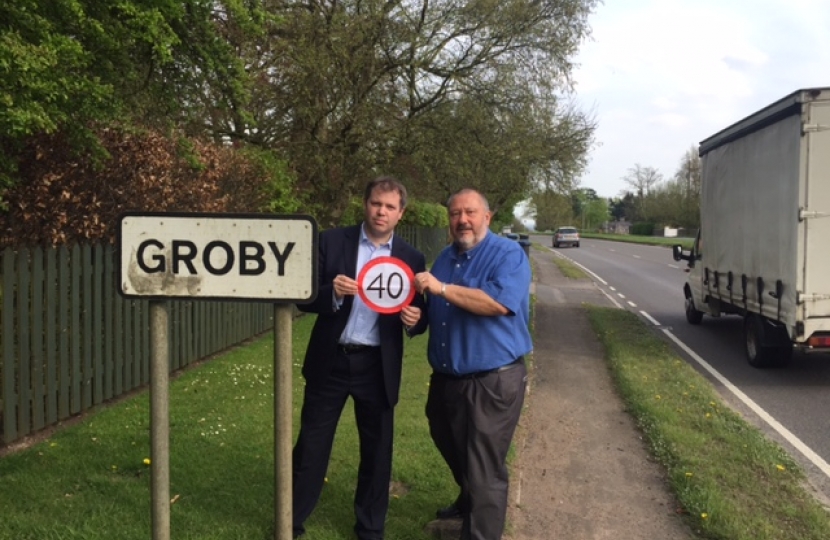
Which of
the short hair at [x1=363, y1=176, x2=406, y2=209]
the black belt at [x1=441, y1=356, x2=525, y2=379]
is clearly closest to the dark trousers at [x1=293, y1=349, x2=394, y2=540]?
the black belt at [x1=441, y1=356, x2=525, y2=379]

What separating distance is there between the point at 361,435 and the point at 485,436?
0.71 metres

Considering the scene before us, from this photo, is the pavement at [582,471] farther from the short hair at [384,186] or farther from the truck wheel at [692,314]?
the truck wheel at [692,314]

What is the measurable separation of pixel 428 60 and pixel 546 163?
6929 mm

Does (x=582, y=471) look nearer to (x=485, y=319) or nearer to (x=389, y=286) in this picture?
(x=485, y=319)

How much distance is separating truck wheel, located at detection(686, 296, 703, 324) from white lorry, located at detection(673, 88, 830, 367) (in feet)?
6.54

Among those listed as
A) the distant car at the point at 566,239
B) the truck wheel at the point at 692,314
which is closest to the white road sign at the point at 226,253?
the truck wheel at the point at 692,314

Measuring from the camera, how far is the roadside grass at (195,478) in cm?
394

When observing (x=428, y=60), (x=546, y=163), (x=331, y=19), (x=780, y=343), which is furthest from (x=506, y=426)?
(x=546, y=163)

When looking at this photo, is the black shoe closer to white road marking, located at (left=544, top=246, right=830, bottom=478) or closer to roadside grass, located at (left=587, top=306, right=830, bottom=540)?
roadside grass, located at (left=587, top=306, right=830, bottom=540)

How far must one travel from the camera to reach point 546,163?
20641 mm

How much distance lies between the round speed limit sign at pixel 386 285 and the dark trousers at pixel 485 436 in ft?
1.75

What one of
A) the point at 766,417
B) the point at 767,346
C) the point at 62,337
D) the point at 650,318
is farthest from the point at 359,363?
the point at 650,318

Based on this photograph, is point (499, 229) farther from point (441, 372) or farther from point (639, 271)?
point (441, 372)

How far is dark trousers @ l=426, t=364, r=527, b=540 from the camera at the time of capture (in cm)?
350
